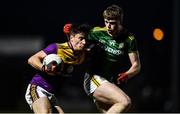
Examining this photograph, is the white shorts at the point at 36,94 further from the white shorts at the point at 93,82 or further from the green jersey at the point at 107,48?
the green jersey at the point at 107,48

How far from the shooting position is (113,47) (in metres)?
10.0

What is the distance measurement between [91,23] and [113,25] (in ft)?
26.4

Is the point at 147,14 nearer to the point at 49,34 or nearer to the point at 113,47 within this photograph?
the point at 49,34

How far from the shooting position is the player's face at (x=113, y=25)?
9.75 meters

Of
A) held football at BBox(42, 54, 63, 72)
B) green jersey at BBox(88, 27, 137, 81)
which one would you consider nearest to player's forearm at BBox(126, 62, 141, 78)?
green jersey at BBox(88, 27, 137, 81)

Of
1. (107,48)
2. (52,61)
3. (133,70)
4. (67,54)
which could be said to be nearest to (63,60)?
(67,54)

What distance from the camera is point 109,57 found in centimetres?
1007

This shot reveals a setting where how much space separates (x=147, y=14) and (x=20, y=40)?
9.84 ft

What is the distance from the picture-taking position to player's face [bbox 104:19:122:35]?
975 centimetres

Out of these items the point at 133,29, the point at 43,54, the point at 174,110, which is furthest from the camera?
the point at 133,29

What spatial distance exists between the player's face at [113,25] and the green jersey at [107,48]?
0.38 ft

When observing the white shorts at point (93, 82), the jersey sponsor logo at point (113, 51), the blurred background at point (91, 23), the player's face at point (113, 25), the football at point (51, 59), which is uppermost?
the player's face at point (113, 25)

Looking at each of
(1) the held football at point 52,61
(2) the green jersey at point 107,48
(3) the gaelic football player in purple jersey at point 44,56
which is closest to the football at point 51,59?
(1) the held football at point 52,61

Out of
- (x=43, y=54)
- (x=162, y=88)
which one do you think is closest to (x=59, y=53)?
(x=43, y=54)
